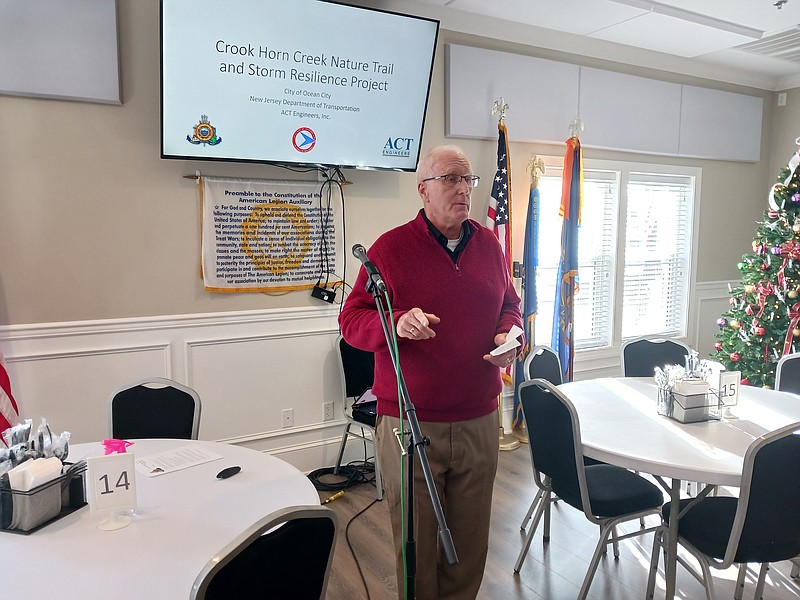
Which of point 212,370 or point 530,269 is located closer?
point 212,370

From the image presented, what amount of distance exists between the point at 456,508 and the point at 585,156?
3571 millimetres

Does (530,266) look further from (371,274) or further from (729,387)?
(371,274)

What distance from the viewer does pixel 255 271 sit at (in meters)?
3.34

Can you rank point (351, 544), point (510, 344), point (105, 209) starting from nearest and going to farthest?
point (510, 344)
point (351, 544)
point (105, 209)

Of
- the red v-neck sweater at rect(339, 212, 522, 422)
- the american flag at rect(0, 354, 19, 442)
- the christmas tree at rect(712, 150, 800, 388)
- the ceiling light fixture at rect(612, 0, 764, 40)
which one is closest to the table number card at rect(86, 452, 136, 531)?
the red v-neck sweater at rect(339, 212, 522, 422)

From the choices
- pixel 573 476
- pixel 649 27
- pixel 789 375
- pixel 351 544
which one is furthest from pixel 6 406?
pixel 649 27

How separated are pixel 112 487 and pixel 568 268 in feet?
11.7

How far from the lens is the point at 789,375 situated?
3.01 metres

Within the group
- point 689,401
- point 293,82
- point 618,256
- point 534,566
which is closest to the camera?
point 689,401

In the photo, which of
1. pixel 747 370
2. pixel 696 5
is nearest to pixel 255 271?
pixel 696 5

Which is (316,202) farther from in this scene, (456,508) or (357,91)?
(456,508)

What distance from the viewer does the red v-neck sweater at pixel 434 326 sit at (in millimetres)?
1757

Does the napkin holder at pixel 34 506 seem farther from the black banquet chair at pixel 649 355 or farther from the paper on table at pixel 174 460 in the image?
the black banquet chair at pixel 649 355

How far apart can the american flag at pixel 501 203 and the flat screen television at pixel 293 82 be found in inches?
27.1
